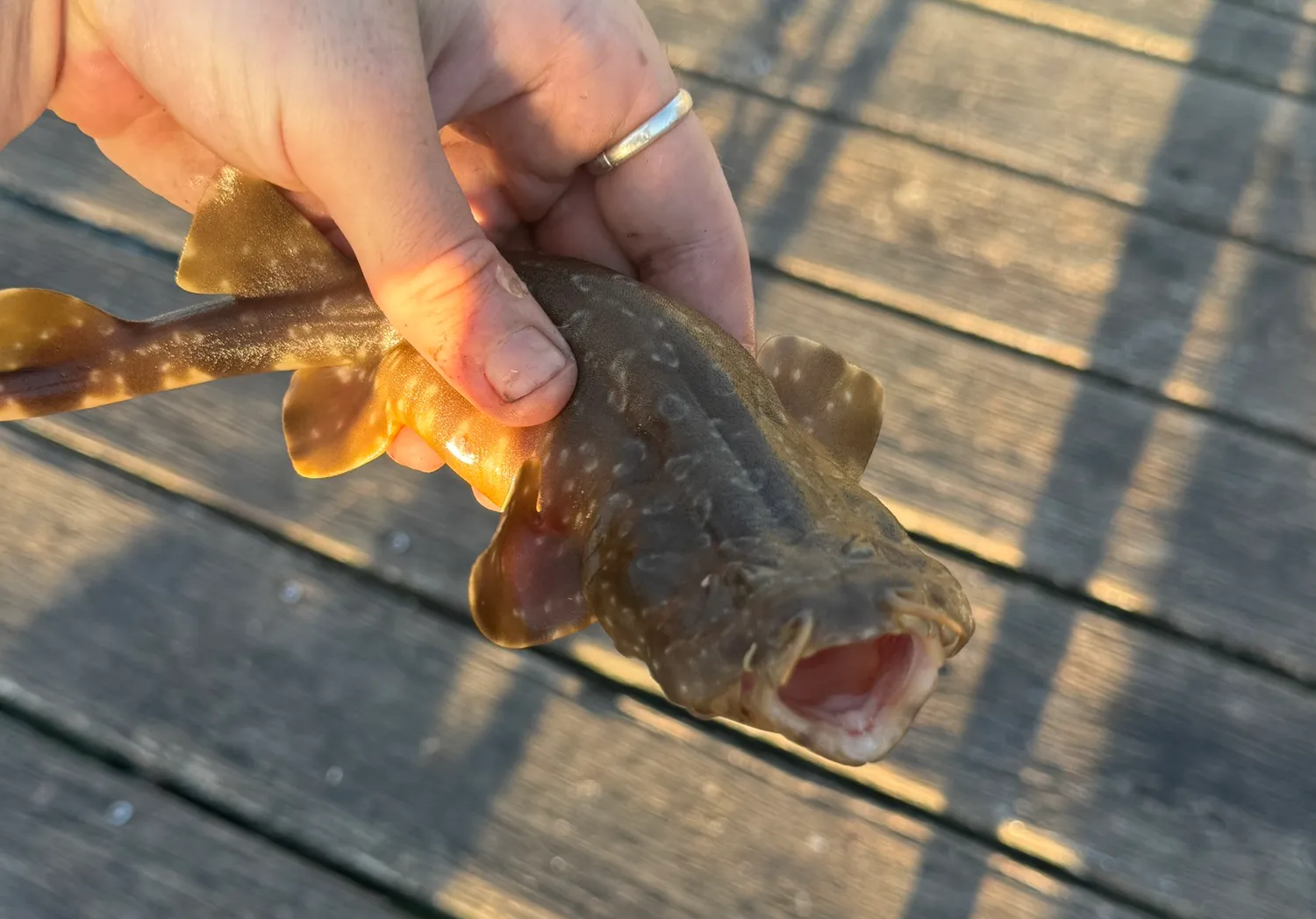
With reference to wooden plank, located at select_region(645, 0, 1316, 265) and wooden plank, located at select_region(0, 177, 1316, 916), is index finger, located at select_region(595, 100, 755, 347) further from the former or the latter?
wooden plank, located at select_region(645, 0, 1316, 265)

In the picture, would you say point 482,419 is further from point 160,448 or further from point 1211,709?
point 1211,709

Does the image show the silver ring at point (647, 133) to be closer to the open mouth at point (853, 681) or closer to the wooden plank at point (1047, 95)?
the wooden plank at point (1047, 95)

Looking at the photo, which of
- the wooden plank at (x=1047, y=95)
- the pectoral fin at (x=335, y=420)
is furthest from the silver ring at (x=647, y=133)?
the wooden plank at (x=1047, y=95)

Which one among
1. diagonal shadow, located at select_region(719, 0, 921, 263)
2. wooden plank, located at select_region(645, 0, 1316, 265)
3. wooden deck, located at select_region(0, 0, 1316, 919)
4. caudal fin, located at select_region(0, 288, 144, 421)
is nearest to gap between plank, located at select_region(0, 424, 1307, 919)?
wooden deck, located at select_region(0, 0, 1316, 919)

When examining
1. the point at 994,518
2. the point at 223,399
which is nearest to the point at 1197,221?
the point at 994,518

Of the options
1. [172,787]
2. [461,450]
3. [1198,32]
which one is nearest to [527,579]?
[461,450]
